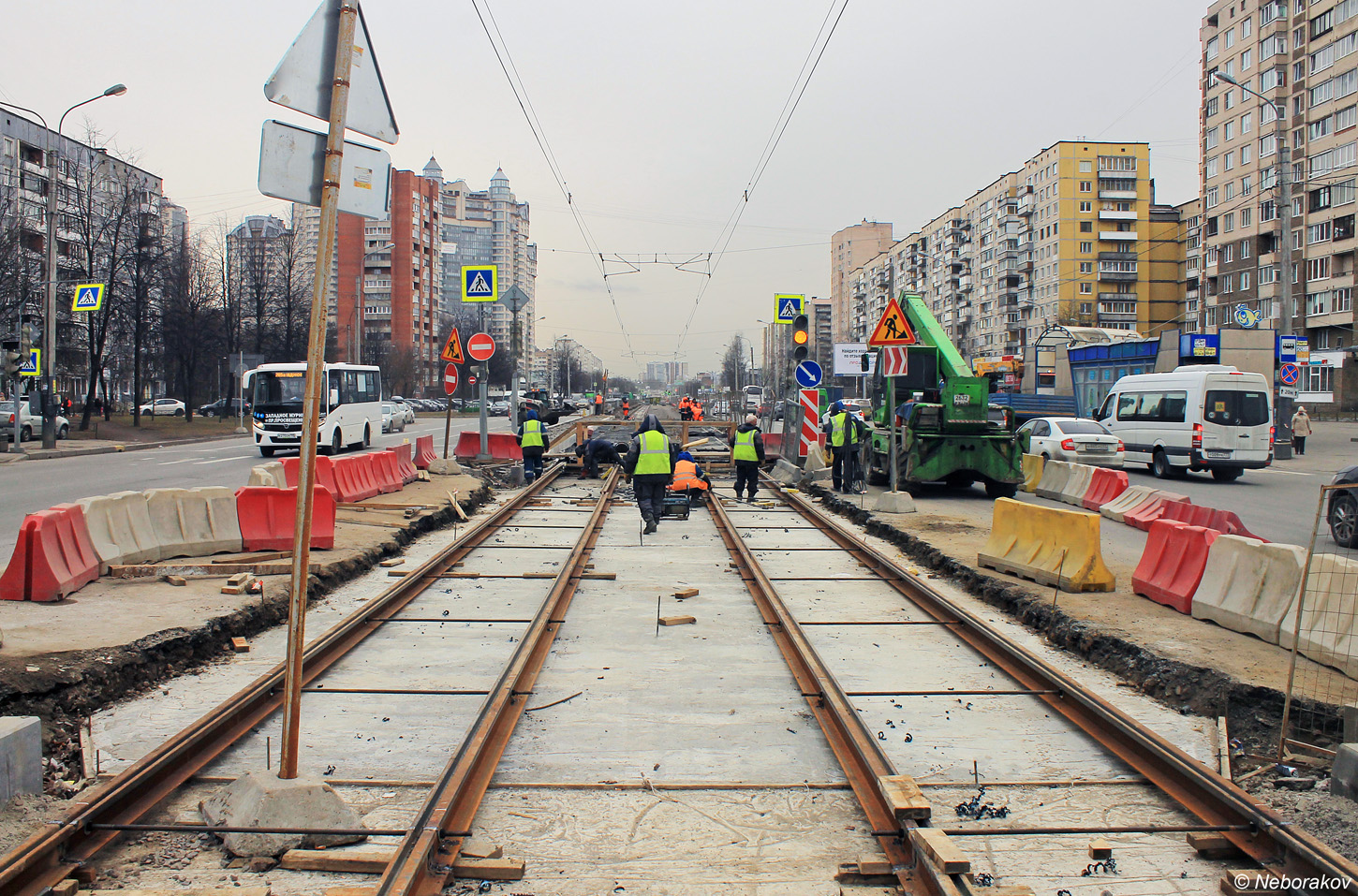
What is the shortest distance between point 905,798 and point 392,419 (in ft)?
137

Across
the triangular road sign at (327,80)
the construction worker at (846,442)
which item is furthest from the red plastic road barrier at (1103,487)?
the triangular road sign at (327,80)

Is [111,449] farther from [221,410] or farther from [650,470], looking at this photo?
[221,410]

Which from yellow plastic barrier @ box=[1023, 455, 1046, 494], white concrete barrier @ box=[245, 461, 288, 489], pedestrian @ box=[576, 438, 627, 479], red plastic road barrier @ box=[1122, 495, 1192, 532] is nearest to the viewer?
white concrete barrier @ box=[245, 461, 288, 489]

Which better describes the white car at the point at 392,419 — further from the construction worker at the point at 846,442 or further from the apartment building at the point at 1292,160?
the apartment building at the point at 1292,160

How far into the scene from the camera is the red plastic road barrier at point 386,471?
50.9 feet

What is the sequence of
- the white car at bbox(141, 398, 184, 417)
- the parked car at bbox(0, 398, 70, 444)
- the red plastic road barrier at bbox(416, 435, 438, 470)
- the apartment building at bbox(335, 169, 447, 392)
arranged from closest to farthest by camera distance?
the red plastic road barrier at bbox(416, 435, 438, 470) < the parked car at bbox(0, 398, 70, 444) < the white car at bbox(141, 398, 184, 417) < the apartment building at bbox(335, 169, 447, 392)

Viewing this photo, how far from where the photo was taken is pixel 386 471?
628 inches

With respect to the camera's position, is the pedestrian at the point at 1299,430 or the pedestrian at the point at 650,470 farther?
the pedestrian at the point at 1299,430

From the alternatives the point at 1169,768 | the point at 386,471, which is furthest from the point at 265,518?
the point at 1169,768

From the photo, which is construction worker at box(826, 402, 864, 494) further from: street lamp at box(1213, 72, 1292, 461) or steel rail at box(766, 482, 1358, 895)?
street lamp at box(1213, 72, 1292, 461)

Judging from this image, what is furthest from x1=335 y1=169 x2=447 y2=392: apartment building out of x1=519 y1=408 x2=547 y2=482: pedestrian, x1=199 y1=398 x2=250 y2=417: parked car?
x1=519 y1=408 x2=547 y2=482: pedestrian

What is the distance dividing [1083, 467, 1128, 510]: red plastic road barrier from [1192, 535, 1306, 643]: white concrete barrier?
8.65m

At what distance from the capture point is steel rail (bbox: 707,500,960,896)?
3402 millimetres

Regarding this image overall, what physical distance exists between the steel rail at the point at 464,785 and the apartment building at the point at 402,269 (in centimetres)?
10068
